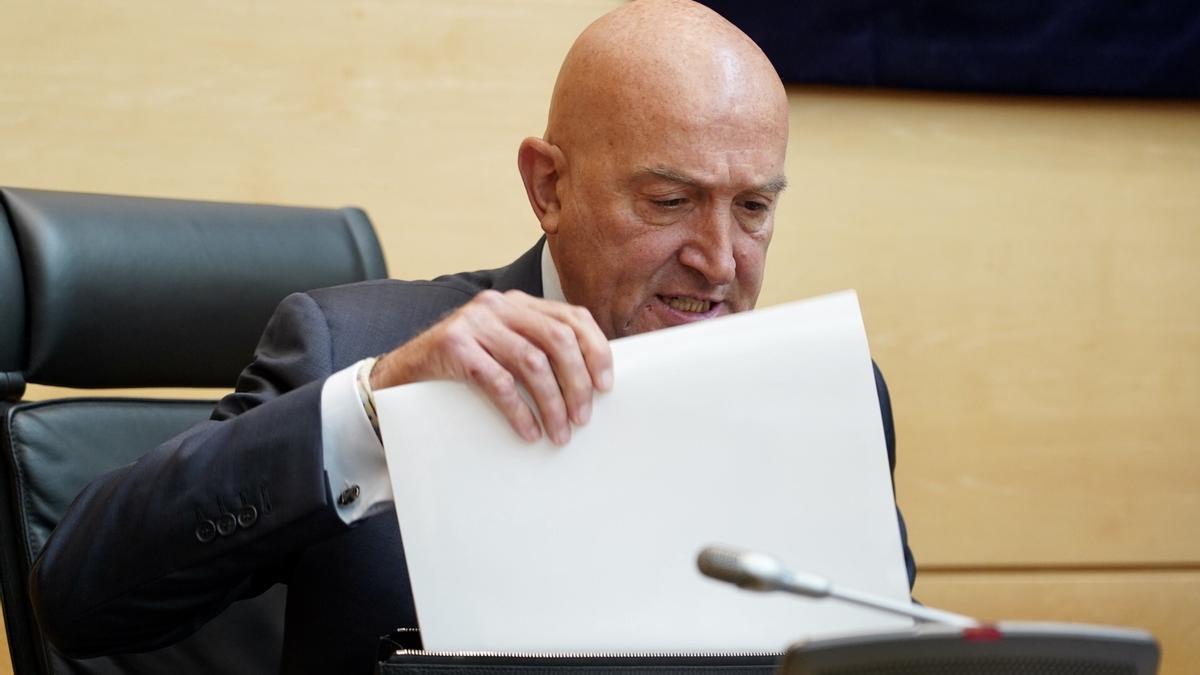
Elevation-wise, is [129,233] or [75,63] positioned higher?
[75,63]

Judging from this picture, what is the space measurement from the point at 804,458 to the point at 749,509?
0.17ft

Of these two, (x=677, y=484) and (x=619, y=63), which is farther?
(x=619, y=63)

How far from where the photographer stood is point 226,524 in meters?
1.02

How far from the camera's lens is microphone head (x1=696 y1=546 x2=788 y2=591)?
608 mm

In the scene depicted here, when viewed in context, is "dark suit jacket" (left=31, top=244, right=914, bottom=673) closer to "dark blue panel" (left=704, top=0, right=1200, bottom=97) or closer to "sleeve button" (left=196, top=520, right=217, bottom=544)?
"sleeve button" (left=196, top=520, right=217, bottom=544)

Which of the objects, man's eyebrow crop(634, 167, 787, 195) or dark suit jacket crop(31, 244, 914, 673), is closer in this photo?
dark suit jacket crop(31, 244, 914, 673)

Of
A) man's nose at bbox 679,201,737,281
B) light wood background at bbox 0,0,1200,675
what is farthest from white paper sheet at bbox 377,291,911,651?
light wood background at bbox 0,0,1200,675

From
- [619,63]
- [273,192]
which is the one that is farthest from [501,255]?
[619,63]

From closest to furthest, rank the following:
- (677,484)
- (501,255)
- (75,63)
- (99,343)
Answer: (677,484) → (99,343) → (75,63) → (501,255)

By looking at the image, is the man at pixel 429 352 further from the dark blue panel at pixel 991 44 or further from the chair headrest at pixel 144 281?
the dark blue panel at pixel 991 44

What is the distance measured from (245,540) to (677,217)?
0.53 m

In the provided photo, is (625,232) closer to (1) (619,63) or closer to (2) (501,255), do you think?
(1) (619,63)

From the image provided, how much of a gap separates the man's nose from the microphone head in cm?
70

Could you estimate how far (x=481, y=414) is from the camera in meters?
0.91
